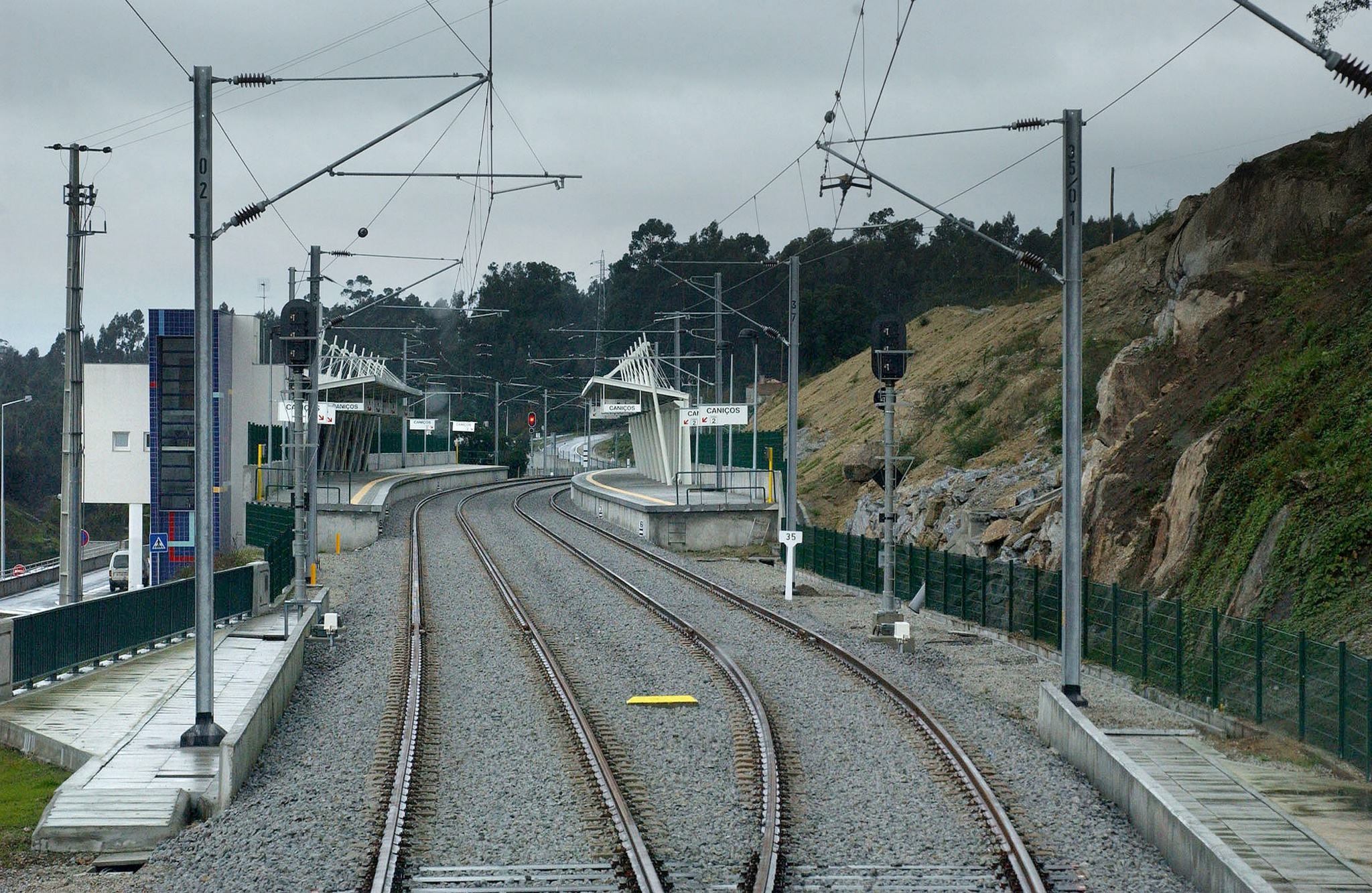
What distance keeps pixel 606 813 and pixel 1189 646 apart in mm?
8721

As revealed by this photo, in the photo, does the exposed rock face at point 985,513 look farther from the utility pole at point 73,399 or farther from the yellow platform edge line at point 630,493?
the utility pole at point 73,399

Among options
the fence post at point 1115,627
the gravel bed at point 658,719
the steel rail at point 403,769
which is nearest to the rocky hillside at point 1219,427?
the fence post at point 1115,627

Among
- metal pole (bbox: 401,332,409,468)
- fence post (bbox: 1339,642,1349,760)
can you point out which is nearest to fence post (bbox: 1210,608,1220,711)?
fence post (bbox: 1339,642,1349,760)

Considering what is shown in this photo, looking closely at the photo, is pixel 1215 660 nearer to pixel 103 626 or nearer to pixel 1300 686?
pixel 1300 686

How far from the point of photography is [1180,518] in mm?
22109

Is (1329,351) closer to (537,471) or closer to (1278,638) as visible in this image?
(1278,638)

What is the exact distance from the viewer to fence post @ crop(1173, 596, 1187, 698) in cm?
1692

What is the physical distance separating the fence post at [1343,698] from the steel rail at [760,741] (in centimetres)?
544

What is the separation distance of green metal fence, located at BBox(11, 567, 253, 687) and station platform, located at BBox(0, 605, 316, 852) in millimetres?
273

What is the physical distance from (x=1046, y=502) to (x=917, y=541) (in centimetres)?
941

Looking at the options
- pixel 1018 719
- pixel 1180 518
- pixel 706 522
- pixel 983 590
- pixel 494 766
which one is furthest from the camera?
pixel 706 522

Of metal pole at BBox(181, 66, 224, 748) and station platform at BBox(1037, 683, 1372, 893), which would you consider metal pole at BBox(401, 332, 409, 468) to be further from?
station platform at BBox(1037, 683, 1372, 893)

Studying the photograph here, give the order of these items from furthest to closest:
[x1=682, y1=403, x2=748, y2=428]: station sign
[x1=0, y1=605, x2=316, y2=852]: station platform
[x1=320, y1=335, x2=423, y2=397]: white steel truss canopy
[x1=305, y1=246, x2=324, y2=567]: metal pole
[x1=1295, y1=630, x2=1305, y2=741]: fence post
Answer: [x1=320, y1=335, x2=423, y2=397]: white steel truss canopy < [x1=682, y1=403, x2=748, y2=428]: station sign < [x1=305, y1=246, x2=324, y2=567]: metal pole < [x1=1295, y1=630, x2=1305, y2=741]: fence post < [x1=0, y1=605, x2=316, y2=852]: station platform

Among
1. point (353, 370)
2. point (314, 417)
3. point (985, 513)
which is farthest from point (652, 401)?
point (314, 417)
